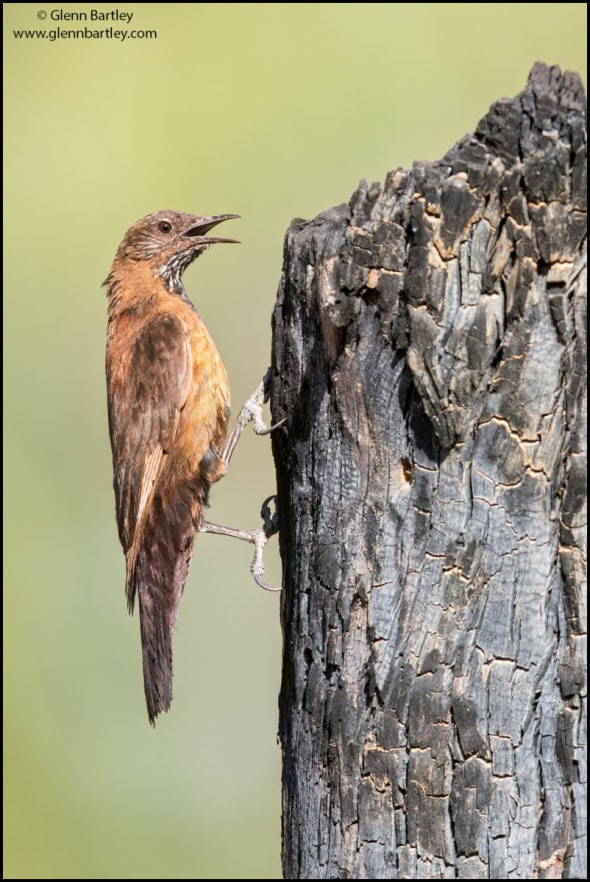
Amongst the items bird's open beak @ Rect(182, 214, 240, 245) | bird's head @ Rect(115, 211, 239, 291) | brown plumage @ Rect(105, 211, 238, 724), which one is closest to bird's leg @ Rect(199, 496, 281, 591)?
brown plumage @ Rect(105, 211, 238, 724)

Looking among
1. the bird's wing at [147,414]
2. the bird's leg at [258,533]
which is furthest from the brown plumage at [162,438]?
the bird's leg at [258,533]

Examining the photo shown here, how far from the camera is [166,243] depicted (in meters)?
5.74

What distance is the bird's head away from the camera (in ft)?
18.8

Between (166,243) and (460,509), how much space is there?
3.54 metres

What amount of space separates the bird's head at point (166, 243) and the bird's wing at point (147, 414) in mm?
757

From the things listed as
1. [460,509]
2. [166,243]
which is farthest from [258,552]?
[460,509]

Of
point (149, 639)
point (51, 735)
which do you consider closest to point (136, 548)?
point (149, 639)

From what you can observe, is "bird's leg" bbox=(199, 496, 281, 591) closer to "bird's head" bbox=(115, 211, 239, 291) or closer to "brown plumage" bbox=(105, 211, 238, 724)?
"brown plumage" bbox=(105, 211, 238, 724)

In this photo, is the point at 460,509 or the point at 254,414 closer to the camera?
the point at 460,509

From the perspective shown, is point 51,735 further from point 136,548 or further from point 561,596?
point 561,596

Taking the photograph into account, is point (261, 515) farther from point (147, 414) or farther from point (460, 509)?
point (460, 509)

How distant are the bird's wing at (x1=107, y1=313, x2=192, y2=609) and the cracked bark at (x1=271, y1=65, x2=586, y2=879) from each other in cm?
216

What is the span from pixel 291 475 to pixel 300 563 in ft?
1.07

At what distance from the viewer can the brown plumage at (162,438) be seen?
4.93 metres
